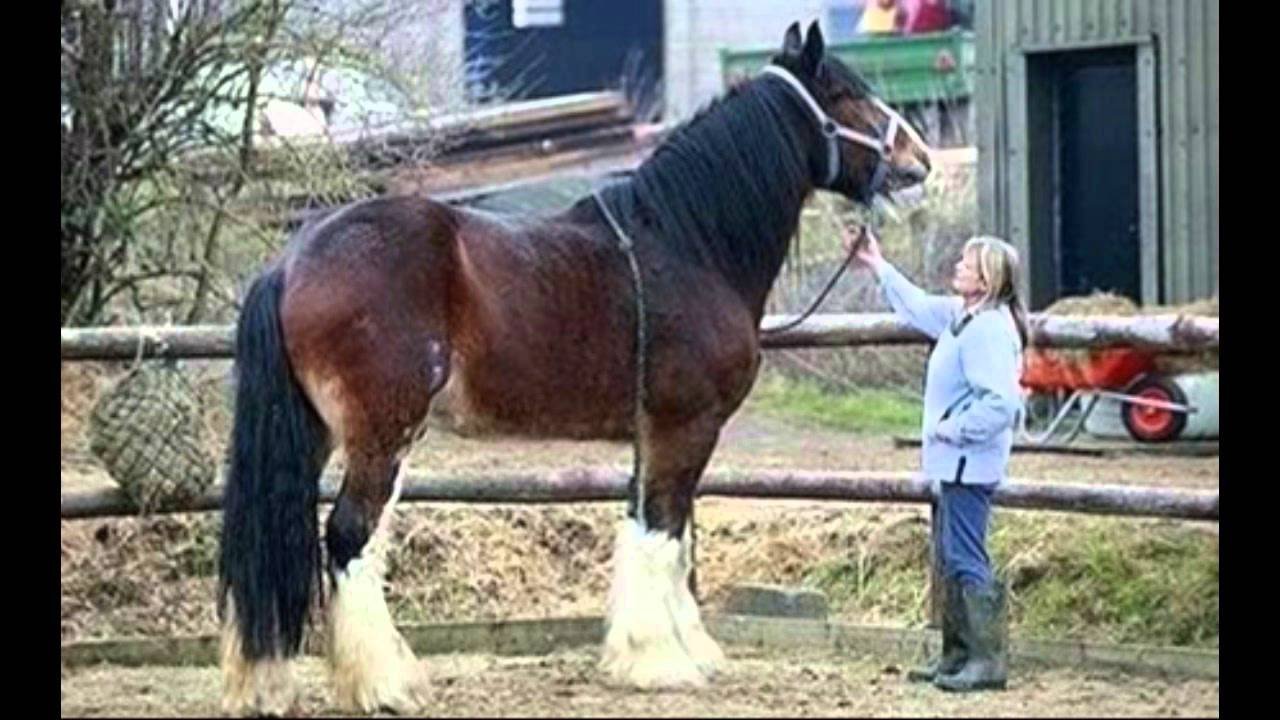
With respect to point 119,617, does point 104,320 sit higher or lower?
higher

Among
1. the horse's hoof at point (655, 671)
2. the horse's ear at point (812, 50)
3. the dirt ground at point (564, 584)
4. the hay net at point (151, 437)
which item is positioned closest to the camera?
the dirt ground at point (564, 584)

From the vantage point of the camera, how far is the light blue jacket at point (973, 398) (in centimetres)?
722

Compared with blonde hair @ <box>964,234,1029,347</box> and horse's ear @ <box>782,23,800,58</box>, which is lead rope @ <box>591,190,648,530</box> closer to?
horse's ear @ <box>782,23,800,58</box>

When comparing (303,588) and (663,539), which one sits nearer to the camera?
(303,588)

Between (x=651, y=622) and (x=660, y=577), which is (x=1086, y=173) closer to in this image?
(x=660, y=577)

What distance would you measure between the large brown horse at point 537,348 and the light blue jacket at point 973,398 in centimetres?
59

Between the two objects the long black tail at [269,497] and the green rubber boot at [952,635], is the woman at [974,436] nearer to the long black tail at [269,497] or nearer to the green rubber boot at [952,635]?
the green rubber boot at [952,635]

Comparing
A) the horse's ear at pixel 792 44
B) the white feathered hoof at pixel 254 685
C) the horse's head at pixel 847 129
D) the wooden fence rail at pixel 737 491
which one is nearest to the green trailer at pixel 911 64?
the wooden fence rail at pixel 737 491

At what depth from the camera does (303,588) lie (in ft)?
21.8

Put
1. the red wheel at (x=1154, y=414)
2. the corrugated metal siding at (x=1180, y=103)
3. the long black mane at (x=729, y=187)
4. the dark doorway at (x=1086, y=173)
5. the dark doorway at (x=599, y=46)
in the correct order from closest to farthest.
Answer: the long black mane at (x=729, y=187)
the red wheel at (x=1154, y=414)
the corrugated metal siding at (x=1180, y=103)
the dark doorway at (x=1086, y=173)
the dark doorway at (x=599, y=46)

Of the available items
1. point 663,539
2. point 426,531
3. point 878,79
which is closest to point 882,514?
point 426,531

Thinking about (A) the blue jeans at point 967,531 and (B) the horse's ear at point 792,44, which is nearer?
(A) the blue jeans at point 967,531
